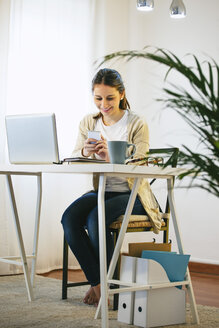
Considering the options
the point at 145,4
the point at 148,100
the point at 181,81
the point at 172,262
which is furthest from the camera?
the point at 148,100

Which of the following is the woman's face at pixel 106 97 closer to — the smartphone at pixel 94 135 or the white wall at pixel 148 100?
the smartphone at pixel 94 135

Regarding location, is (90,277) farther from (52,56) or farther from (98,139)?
(52,56)

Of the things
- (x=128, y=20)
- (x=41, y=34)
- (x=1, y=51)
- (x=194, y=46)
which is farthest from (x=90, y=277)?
(x=128, y=20)

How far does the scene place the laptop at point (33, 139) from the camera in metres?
2.21

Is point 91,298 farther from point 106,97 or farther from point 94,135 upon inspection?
point 106,97

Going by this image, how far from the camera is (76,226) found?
2475 mm

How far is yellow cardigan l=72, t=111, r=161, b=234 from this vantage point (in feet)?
8.05

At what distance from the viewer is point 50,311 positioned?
7.75 feet

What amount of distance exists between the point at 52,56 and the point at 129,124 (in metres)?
1.24

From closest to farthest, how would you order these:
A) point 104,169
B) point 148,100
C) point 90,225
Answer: point 104,169, point 90,225, point 148,100

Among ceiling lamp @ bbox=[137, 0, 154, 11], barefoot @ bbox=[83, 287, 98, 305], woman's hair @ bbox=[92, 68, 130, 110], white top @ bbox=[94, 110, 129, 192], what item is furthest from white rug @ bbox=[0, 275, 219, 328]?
ceiling lamp @ bbox=[137, 0, 154, 11]

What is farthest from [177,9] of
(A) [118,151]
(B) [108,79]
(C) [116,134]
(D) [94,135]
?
(A) [118,151]

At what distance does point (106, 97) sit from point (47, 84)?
43.9 inches

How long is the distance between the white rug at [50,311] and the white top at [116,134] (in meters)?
0.57
